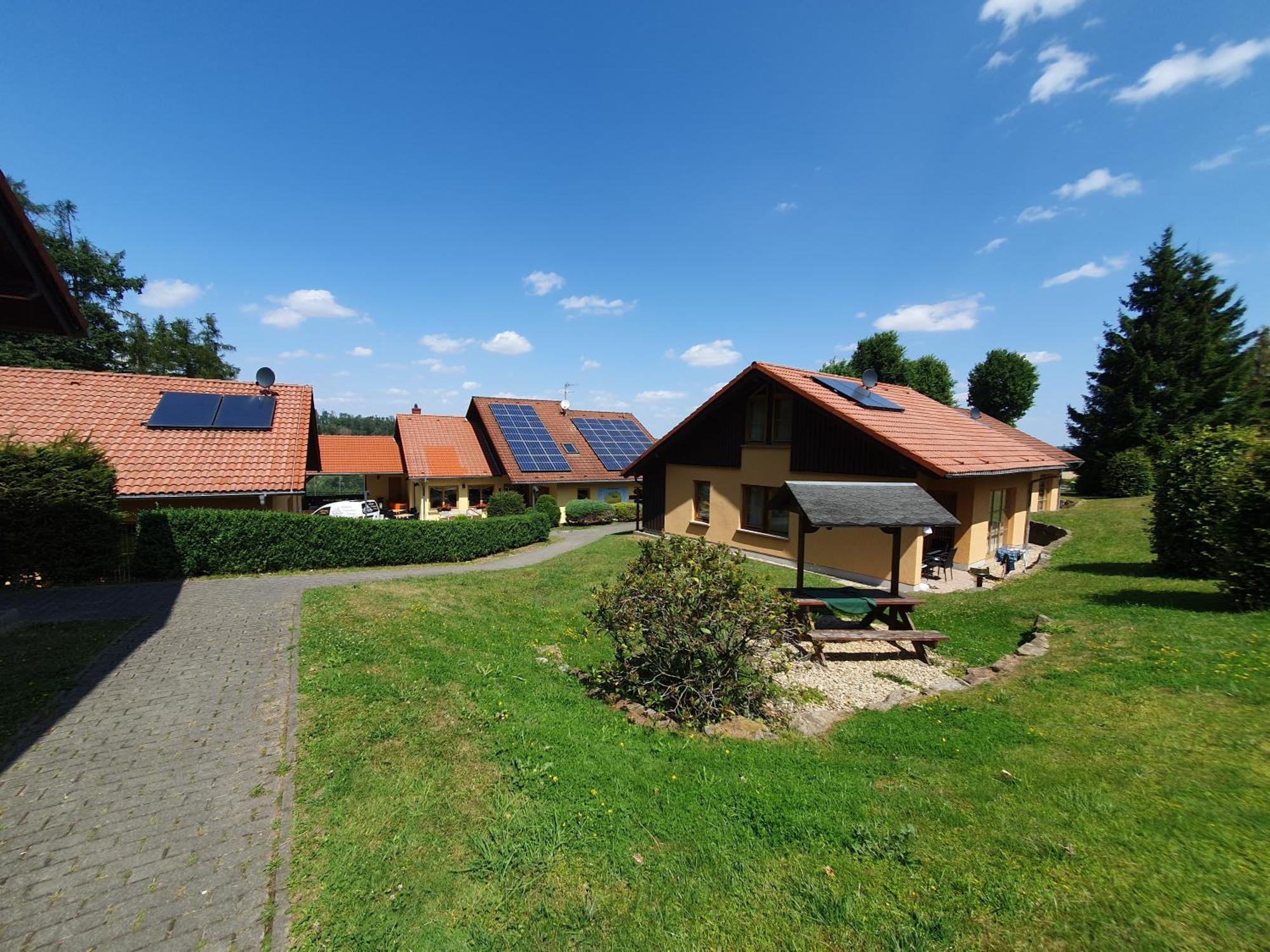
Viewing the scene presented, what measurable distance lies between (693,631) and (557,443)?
26.7 m

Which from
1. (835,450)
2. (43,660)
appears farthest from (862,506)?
(43,660)

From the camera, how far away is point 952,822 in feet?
12.7

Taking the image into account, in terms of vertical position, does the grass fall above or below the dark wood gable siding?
below

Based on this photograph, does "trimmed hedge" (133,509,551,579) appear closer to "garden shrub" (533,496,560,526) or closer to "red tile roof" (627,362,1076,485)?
"garden shrub" (533,496,560,526)

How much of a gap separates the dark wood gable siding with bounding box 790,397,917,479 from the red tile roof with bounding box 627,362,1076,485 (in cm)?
35

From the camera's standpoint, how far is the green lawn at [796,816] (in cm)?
299

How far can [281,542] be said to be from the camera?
1480cm

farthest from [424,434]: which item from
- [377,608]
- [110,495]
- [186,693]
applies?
[186,693]

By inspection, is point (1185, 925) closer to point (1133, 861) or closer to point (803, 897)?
point (1133, 861)

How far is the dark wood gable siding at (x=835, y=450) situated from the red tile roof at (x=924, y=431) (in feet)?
1.15

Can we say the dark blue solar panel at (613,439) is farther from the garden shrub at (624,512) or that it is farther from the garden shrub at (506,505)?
the garden shrub at (506,505)

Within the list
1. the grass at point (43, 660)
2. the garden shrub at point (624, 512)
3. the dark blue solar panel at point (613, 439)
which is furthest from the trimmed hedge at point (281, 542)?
the dark blue solar panel at point (613, 439)

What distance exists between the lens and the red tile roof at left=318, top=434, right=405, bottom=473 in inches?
1323

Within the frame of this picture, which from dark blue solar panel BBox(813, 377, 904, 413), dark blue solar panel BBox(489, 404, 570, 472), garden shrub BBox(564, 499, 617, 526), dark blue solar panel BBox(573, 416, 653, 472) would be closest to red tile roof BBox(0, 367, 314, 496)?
dark blue solar panel BBox(489, 404, 570, 472)
